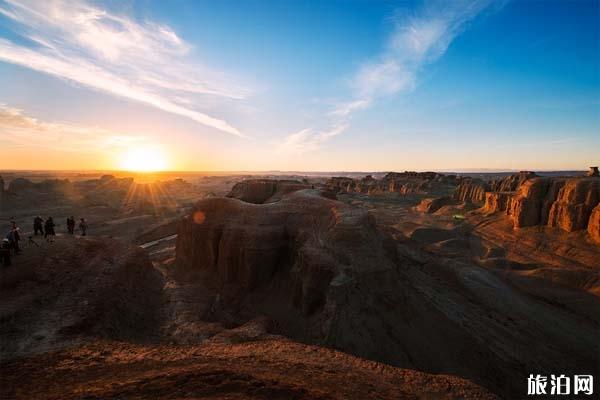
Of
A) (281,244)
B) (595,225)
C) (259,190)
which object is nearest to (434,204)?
(595,225)

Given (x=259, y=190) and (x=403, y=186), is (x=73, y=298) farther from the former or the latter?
(x=403, y=186)

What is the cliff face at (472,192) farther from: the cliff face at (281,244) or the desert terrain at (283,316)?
the cliff face at (281,244)

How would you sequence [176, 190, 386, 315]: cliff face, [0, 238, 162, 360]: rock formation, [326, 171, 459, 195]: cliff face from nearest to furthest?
[0, 238, 162, 360]: rock formation
[176, 190, 386, 315]: cliff face
[326, 171, 459, 195]: cliff face

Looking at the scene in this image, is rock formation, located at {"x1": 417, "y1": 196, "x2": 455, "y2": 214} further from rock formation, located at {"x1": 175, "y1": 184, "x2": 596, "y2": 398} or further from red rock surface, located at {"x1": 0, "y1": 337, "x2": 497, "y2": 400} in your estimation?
red rock surface, located at {"x1": 0, "y1": 337, "x2": 497, "y2": 400}

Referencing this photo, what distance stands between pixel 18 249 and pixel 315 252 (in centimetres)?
1527

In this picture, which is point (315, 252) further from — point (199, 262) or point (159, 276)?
point (159, 276)

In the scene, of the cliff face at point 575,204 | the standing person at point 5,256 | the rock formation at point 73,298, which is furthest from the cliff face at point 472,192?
the standing person at point 5,256

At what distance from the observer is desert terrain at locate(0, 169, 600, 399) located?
8375mm

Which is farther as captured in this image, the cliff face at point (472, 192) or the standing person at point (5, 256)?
the cliff face at point (472, 192)

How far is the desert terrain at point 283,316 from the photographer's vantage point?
27.5 ft

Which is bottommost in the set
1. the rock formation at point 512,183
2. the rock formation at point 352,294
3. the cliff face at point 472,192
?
the rock formation at point 352,294

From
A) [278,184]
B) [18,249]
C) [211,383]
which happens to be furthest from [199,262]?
[278,184]

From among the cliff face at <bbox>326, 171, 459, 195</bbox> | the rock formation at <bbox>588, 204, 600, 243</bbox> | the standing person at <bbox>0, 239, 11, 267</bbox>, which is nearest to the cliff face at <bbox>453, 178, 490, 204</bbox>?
the cliff face at <bbox>326, 171, 459, 195</bbox>

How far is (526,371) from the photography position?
13016 mm
